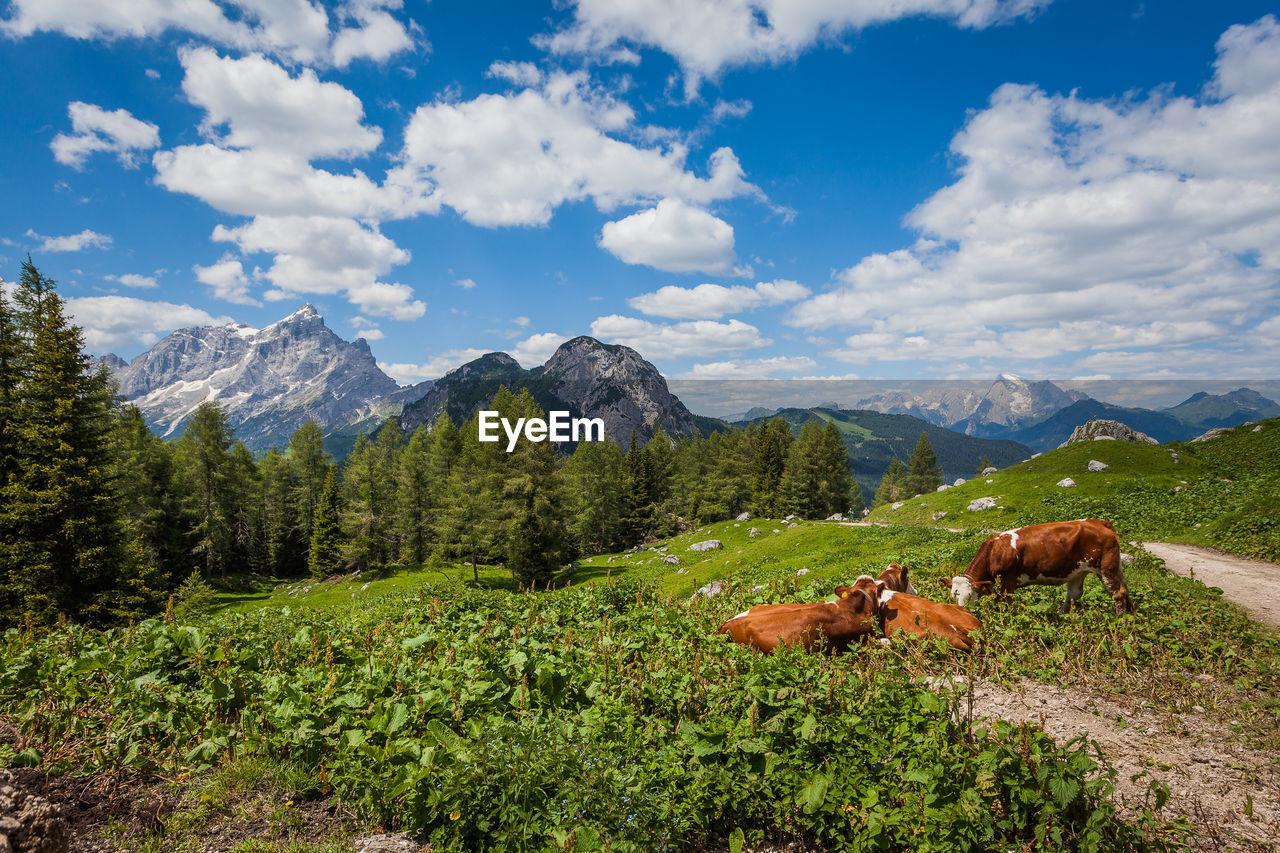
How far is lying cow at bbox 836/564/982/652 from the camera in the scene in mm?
8594

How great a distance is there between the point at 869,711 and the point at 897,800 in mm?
766

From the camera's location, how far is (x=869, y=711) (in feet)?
16.5

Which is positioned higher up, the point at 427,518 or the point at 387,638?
the point at 387,638

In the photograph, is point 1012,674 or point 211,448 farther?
point 211,448

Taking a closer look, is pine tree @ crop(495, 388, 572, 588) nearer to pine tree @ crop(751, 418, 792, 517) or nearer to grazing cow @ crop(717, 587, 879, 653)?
grazing cow @ crop(717, 587, 879, 653)

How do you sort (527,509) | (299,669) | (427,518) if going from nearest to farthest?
(299,669), (527,509), (427,518)

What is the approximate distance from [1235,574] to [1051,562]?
953 centimetres

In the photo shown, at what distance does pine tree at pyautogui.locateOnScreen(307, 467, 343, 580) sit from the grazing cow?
183 ft

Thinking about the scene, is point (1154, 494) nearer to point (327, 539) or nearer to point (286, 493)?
point (327, 539)

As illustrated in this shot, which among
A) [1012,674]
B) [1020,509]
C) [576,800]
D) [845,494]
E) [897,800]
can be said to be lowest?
[845,494]

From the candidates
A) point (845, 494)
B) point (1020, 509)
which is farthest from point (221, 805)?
point (845, 494)

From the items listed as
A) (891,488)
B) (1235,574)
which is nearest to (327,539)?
(1235,574)

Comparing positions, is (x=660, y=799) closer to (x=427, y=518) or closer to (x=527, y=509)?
(x=527, y=509)

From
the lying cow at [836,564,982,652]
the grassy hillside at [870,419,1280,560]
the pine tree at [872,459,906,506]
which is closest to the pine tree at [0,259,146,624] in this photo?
the lying cow at [836,564,982,652]
